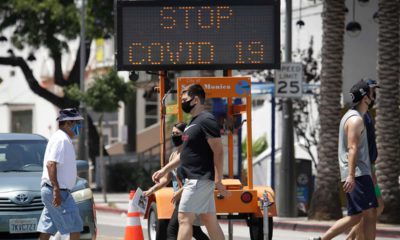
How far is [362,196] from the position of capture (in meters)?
11.3

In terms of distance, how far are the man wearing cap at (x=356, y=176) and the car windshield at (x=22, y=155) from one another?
4.23 meters

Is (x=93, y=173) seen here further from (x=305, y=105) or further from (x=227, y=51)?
(x=227, y=51)

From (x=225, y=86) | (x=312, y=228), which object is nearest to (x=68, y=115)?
(x=225, y=86)

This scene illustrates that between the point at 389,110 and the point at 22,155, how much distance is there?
930 centimetres

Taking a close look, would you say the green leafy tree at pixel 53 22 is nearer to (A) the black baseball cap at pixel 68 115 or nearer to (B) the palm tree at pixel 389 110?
(B) the palm tree at pixel 389 110

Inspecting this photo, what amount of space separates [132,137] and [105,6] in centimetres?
866

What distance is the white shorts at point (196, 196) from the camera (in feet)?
36.1

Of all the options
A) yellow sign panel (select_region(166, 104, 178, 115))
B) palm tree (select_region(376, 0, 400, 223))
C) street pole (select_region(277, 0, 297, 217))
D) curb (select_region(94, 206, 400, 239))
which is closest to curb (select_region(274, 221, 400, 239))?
curb (select_region(94, 206, 400, 239))

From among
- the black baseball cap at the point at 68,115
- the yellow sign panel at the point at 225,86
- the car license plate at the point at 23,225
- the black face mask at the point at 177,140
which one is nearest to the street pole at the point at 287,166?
the yellow sign panel at the point at 225,86

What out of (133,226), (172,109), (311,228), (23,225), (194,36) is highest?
(194,36)

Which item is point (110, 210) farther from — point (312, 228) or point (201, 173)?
point (201, 173)

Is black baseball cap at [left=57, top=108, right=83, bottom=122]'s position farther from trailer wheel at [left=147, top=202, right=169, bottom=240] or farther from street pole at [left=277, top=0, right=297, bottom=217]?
street pole at [left=277, top=0, right=297, bottom=217]

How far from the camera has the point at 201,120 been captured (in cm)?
1117

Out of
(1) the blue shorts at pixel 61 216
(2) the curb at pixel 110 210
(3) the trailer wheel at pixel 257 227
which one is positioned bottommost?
(2) the curb at pixel 110 210
